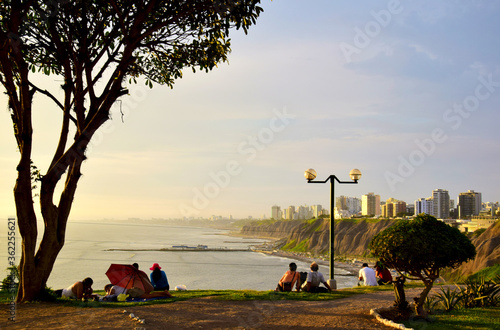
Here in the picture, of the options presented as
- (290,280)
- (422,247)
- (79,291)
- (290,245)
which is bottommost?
(290,245)

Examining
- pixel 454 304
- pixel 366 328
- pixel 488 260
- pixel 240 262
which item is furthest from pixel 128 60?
pixel 240 262

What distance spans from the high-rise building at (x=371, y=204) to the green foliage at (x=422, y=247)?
166 metres

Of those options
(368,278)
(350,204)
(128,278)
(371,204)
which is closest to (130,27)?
(128,278)

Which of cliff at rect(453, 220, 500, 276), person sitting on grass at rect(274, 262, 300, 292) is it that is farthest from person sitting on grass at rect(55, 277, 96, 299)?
cliff at rect(453, 220, 500, 276)

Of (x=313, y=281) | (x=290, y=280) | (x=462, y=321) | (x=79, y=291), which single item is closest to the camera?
(x=462, y=321)

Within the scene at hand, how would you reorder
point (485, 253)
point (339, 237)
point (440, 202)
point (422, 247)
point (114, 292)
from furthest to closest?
point (440, 202) < point (339, 237) < point (485, 253) < point (114, 292) < point (422, 247)

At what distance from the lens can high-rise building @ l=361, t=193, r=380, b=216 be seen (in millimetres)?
167500

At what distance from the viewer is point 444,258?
285 inches

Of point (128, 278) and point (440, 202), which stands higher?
point (440, 202)

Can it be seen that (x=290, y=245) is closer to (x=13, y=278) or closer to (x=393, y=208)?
(x=393, y=208)

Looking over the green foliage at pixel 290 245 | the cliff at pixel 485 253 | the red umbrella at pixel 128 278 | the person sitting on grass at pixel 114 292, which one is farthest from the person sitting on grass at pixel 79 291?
the green foliage at pixel 290 245

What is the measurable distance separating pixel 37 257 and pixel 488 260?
44227mm

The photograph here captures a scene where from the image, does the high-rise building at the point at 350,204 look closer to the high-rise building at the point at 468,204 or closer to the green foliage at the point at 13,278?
the high-rise building at the point at 468,204

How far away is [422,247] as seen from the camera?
7.11 metres
